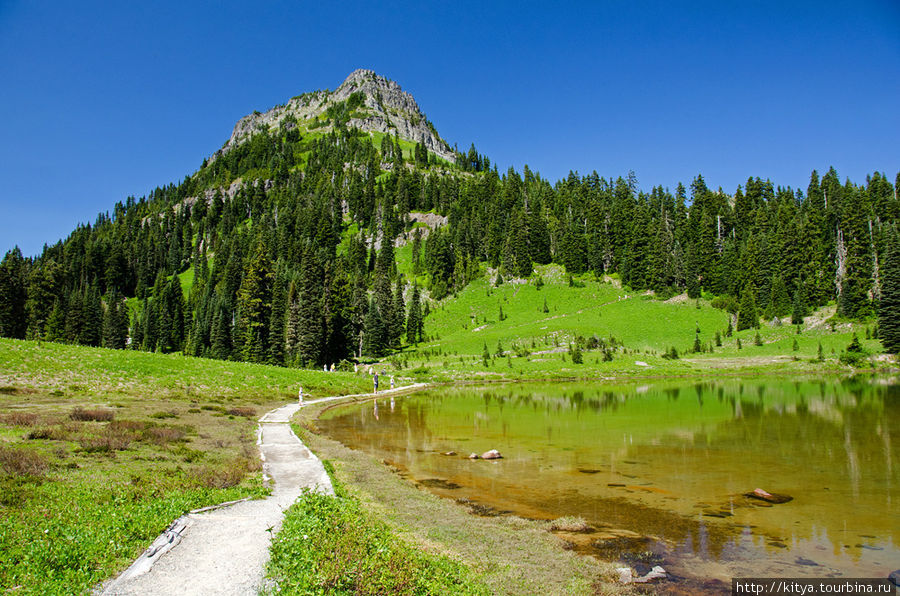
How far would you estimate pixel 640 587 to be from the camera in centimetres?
880

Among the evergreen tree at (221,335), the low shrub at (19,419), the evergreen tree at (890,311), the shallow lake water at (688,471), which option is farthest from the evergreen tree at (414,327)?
the low shrub at (19,419)

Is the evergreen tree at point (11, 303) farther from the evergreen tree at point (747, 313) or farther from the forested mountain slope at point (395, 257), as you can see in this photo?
the evergreen tree at point (747, 313)

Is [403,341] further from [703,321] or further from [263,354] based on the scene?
[703,321]

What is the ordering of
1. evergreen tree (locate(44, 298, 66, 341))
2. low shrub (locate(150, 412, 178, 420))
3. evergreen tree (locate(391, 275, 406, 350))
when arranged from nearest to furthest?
low shrub (locate(150, 412, 178, 420)) < evergreen tree (locate(44, 298, 66, 341)) < evergreen tree (locate(391, 275, 406, 350))

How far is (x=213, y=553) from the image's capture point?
8.86m

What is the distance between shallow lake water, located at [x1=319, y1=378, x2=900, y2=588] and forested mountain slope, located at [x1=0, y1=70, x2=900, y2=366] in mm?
50124

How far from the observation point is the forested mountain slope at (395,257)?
81500 mm

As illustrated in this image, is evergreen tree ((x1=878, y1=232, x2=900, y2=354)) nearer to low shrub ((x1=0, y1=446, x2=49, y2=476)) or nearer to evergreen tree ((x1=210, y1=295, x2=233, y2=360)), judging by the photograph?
low shrub ((x1=0, y1=446, x2=49, y2=476))

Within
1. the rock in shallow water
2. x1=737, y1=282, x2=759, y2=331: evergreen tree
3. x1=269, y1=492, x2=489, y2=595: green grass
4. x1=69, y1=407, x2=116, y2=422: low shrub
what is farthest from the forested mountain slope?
the rock in shallow water

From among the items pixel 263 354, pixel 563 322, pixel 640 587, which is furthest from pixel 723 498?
pixel 563 322

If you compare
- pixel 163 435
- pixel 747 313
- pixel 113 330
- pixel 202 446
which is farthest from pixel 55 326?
pixel 747 313

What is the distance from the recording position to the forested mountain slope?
81500 millimetres

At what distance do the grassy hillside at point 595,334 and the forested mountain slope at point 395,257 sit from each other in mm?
5133

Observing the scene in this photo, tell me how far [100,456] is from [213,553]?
1102 centimetres
